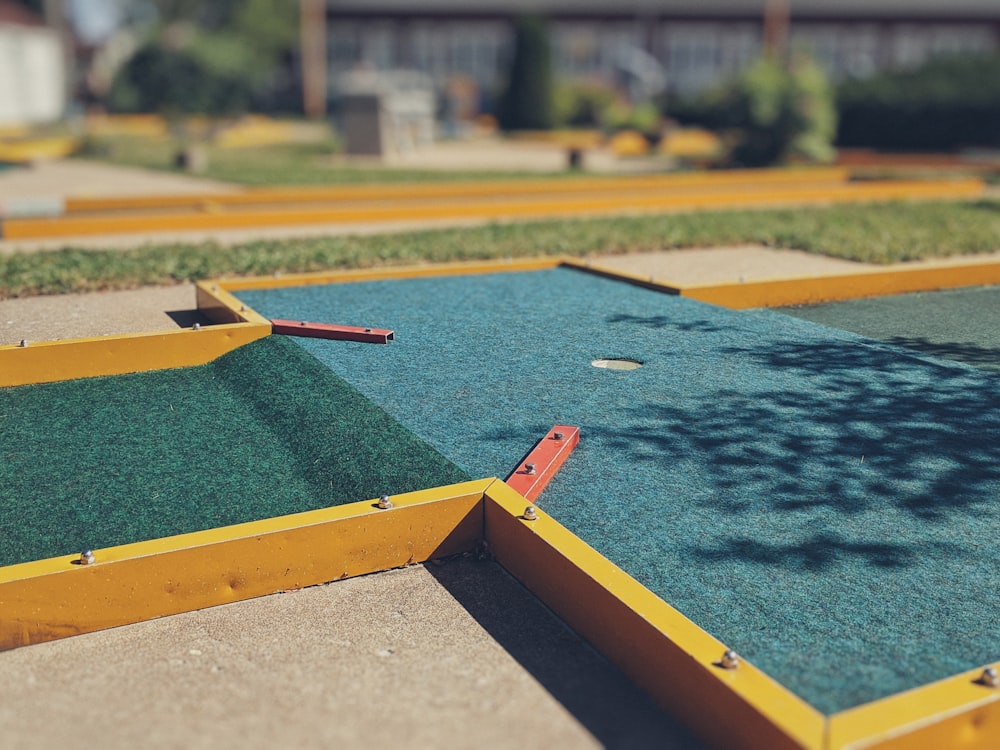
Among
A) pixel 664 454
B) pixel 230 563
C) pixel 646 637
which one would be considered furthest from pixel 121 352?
pixel 646 637

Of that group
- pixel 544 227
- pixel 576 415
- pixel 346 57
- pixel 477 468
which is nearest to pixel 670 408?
pixel 576 415

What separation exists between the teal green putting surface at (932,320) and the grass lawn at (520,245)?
2.07m

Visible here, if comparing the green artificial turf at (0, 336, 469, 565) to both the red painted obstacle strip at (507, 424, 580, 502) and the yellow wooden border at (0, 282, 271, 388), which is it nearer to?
the yellow wooden border at (0, 282, 271, 388)

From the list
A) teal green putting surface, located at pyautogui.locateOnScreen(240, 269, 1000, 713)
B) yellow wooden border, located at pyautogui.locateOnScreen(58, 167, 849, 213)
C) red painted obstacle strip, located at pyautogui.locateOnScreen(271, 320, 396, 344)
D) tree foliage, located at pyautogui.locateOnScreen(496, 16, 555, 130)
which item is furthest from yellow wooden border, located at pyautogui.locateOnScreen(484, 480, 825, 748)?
tree foliage, located at pyautogui.locateOnScreen(496, 16, 555, 130)

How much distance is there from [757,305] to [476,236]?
4.47 metres

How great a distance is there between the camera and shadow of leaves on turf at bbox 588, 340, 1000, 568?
383 centimetres

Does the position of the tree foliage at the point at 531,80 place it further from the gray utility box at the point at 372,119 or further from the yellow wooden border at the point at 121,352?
the yellow wooden border at the point at 121,352

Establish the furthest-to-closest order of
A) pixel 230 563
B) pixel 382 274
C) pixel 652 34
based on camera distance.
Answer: pixel 652 34
pixel 382 274
pixel 230 563

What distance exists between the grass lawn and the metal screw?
704cm

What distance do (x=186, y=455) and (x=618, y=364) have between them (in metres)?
2.41

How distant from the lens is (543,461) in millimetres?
4344

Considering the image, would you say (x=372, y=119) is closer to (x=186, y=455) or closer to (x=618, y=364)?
(x=618, y=364)

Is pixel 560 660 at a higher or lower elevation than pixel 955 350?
lower

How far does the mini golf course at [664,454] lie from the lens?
3408mm
